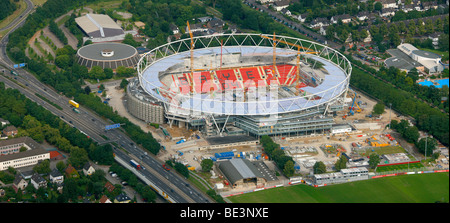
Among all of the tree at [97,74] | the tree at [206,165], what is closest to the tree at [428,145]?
the tree at [206,165]

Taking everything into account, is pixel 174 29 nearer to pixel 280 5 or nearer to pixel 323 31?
pixel 280 5

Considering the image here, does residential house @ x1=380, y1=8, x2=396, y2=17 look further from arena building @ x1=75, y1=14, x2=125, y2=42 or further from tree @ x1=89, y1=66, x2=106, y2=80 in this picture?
tree @ x1=89, y1=66, x2=106, y2=80

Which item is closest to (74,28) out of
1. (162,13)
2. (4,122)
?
(162,13)

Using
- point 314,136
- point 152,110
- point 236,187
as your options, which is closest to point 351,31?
point 314,136

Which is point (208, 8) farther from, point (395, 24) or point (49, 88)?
point (49, 88)

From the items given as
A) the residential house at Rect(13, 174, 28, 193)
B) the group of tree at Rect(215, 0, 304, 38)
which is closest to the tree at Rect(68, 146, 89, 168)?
the residential house at Rect(13, 174, 28, 193)
